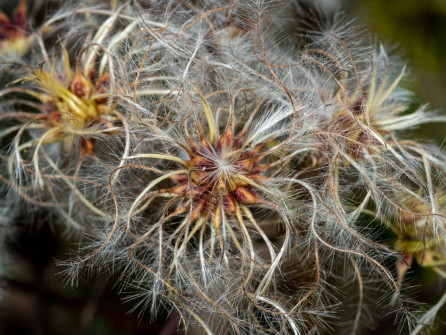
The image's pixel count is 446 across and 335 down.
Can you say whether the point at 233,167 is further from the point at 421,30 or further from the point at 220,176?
the point at 421,30

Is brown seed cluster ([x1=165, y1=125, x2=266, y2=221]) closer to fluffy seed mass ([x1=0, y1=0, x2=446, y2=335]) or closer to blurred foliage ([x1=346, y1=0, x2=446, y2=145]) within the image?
fluffy seed mass ([x1=0, y1=0, x2=446, y2=335])

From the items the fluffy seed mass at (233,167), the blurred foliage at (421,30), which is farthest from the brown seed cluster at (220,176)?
the blurred foliage at (421,30)

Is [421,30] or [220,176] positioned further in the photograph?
[421,30]

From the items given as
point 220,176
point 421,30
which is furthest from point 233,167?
point 421,30

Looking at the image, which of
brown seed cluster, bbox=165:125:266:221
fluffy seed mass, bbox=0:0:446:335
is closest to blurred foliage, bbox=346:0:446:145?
fluffy seed mass, bbox=0:0:446:335

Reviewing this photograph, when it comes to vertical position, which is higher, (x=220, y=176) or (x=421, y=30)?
(x=421, y=30)

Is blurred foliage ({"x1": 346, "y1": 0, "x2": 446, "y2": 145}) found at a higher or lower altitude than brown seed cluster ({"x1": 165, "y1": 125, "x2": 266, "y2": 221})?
higher

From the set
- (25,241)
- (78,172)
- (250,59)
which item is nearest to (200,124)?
(250,59)

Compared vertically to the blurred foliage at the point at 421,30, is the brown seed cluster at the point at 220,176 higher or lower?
lower

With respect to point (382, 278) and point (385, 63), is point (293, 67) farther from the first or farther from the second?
point (382, 278)

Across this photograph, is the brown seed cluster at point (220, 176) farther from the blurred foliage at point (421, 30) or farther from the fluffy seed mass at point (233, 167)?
the blurred foliage at point (421, 30)

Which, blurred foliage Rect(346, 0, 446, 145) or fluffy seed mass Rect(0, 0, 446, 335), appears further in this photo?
blurred foliage Rect(346, 0, 446, 145)

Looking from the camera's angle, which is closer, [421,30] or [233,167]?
[233,167]
